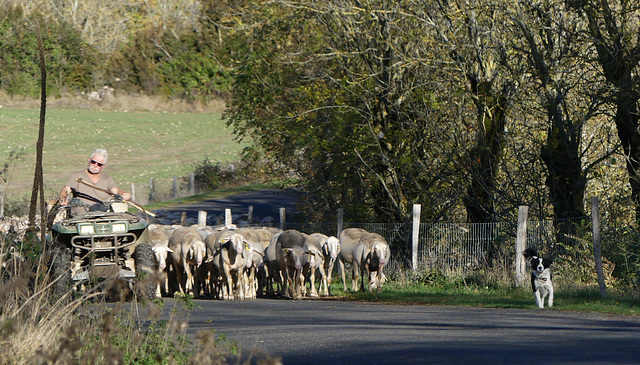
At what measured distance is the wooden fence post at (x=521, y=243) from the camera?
65.6ft

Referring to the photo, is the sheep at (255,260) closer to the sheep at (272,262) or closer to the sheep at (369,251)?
the sheep at (272,262)

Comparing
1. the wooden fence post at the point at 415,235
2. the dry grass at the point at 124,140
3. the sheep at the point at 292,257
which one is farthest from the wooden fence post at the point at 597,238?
the dry grass at the point at 124,140

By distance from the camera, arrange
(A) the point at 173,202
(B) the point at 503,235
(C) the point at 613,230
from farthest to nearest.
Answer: (A) the point at 173,202
(B) the point at 503,235
(C) the point at 613,230

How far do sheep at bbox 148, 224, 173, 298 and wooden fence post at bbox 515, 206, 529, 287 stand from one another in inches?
298

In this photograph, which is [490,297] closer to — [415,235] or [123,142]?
[415,235]

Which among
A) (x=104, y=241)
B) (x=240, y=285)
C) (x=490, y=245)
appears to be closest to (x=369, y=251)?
(x=490, y=245)

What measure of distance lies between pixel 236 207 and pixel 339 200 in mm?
17210

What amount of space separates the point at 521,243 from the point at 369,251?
3.84m

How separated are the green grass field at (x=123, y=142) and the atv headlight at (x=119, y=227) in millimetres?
40417

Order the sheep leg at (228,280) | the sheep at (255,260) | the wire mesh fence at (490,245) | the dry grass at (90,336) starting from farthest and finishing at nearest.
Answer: the sheep at (255,260) < the sheep leg at (228,280) < the wire mesh fence at (490,245) < the dry grass at (90,336)

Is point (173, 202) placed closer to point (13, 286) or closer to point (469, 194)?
point (469, 194)

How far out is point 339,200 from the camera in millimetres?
30672

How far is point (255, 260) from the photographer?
21734 mm

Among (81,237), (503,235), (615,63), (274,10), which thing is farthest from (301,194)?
(81,237)
